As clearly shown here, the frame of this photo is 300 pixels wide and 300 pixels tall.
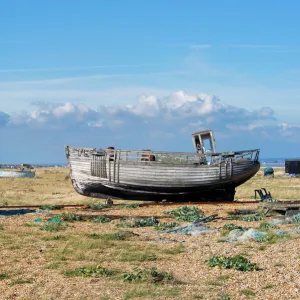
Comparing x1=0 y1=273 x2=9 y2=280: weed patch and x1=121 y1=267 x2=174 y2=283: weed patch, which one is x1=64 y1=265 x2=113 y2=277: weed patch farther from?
x1=0 y1=273 x2=9 y2=280: weed patch

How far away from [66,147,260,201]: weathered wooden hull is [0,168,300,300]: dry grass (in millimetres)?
10813

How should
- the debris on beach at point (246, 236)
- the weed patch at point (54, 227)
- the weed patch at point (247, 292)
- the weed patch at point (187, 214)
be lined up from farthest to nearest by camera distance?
the weed patch at point (187, 214)
the weed patch at point (54, 227)
the debris on beach at point (246, 236)
the weed patch at point (247, 292)

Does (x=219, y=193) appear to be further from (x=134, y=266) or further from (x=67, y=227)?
(x=134, y=266)

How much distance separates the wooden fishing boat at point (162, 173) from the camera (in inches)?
1233

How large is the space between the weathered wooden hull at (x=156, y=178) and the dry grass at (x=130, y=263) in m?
10.8

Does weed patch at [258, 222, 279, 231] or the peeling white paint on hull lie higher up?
the peeling white paint on hull

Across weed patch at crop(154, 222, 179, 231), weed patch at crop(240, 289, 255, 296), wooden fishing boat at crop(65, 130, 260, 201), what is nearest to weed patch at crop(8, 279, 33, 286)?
weed patch at crop(240, 289, 255, 296)

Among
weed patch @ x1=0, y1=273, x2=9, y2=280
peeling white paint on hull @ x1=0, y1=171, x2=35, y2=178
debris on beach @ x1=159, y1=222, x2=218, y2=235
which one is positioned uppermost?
peeling white paint on hull @ x1=0, y1=171, x2=35, y2=178

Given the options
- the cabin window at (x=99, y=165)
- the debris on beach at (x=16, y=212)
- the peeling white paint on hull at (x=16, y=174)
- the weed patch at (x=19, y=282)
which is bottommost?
the weed patch at (x=19, y=282)

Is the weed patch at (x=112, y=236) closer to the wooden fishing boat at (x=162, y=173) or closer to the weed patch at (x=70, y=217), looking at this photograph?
the weed patch at (x=70, y=217)

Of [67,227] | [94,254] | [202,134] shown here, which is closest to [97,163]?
[202,134]

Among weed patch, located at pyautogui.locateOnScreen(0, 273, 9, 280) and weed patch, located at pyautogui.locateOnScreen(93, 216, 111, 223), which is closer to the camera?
weed patch, located at pyautogui.locateOnScreen(0, 273, 9, 280)

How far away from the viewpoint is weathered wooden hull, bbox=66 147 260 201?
31.3 metres

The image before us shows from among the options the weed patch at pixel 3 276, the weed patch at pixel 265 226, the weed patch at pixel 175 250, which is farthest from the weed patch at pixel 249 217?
the weed patch at pixel 3 276
